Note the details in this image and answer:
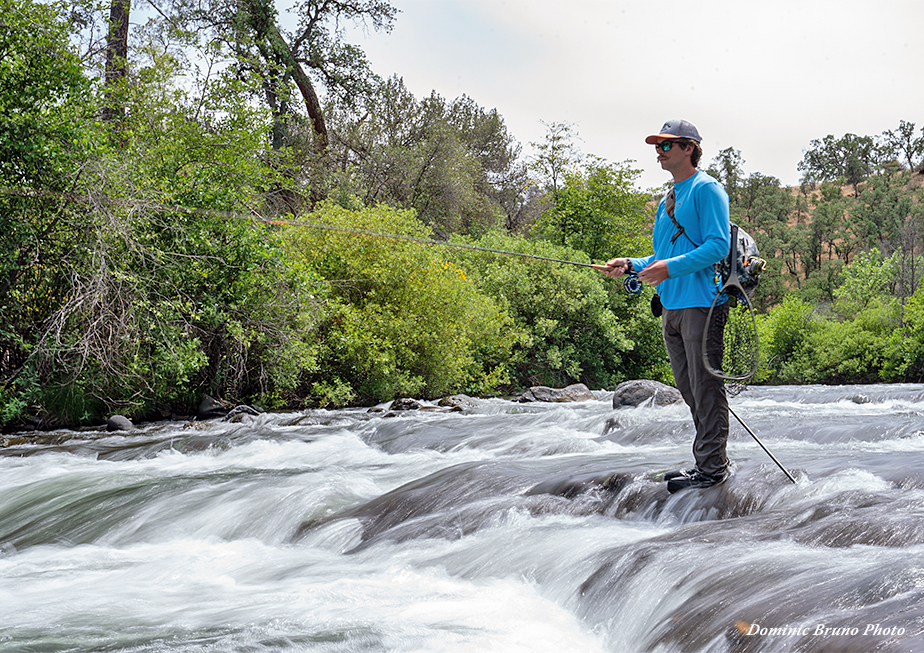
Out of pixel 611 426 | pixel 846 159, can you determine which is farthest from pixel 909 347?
pixel 846 159

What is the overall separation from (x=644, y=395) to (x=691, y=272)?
9956mm

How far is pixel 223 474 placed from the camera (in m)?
7.88

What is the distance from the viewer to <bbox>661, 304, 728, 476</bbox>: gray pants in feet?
14.6

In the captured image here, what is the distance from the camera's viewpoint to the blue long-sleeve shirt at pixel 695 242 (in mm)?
4289

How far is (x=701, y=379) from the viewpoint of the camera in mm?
4527

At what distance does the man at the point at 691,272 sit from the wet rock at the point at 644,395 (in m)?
8.79

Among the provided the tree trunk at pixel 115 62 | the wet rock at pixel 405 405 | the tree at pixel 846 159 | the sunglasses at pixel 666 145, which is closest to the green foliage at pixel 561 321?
the wet rock at pixel 405 405

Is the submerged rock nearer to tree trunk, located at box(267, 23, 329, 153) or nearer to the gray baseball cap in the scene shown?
the gray baseball cap

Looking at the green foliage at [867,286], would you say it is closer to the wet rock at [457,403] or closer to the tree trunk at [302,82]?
the tree trunk at [302,82]

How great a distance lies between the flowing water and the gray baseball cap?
2.28 m

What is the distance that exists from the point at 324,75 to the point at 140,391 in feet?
66.8

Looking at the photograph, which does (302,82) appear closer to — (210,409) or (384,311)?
(384,311)

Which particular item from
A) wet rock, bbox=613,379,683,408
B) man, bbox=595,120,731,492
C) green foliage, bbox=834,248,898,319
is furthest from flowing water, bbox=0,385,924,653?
green foliage, bbox=834,248,898,319

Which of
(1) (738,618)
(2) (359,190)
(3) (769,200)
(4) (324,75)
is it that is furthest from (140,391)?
(3) (769,200)
